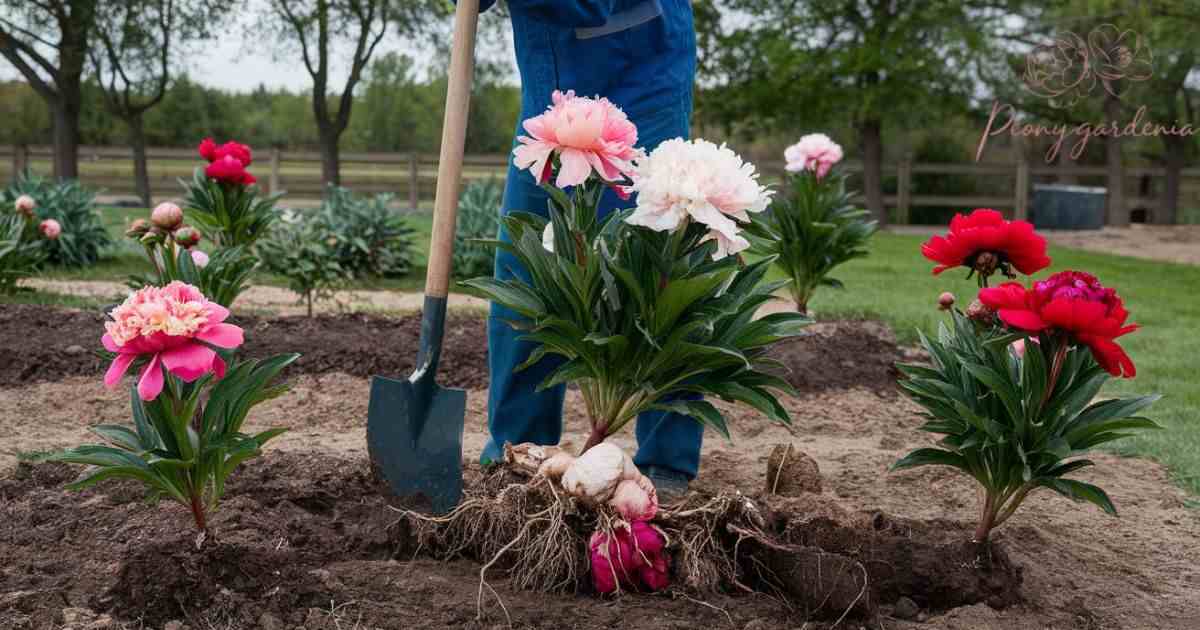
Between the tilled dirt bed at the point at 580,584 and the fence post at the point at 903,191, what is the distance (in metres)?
16.6

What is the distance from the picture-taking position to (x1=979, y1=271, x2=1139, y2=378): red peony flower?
7.07 feet

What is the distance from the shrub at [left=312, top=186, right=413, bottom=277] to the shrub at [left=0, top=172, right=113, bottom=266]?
190 centimetres

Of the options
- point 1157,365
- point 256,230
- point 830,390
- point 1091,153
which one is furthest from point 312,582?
point 1091,153

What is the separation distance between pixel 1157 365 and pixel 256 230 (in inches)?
179

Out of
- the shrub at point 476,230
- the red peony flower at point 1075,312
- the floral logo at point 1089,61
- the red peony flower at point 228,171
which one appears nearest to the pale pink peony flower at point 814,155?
the floral logo at point 1089,61

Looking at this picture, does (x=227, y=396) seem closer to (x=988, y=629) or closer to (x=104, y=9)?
(x=988, y=629)

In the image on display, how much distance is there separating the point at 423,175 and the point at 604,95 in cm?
2321

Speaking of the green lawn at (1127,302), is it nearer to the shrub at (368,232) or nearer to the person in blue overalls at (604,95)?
the shrub at (368,232)

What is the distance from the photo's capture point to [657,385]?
240 centimetres

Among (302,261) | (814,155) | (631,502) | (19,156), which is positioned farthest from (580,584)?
(19,156)

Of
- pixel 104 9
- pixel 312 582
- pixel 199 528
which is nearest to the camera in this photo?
pixel 312 582

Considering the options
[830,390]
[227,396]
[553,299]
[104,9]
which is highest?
[104,9]

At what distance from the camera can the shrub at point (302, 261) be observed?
598cm

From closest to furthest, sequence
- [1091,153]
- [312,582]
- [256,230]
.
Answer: [312,582] < [256,230] < [1091,153]
